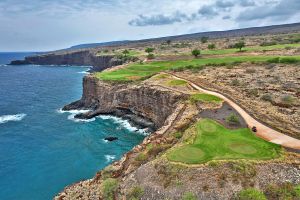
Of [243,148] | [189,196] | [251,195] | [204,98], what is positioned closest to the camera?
[251,195]

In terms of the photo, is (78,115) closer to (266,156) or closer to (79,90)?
(79,90)

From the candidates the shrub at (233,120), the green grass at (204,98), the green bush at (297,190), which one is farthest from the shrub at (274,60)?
the green bush at (297,190)

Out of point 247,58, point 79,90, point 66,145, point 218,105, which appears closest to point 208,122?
point 218,105

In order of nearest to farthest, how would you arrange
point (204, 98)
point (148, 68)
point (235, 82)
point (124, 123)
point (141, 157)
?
point (141, 157), point (204, 98), point (235, 82), point (124, 123), point (148, 68)

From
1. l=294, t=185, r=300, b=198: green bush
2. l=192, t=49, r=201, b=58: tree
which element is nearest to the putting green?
l=294, t=185, r=300, b=198: green bush

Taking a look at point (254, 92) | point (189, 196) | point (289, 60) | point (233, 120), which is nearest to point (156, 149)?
point (189, 196)

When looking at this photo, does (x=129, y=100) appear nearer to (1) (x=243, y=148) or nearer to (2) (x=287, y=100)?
(2) (x=287, y=100)
